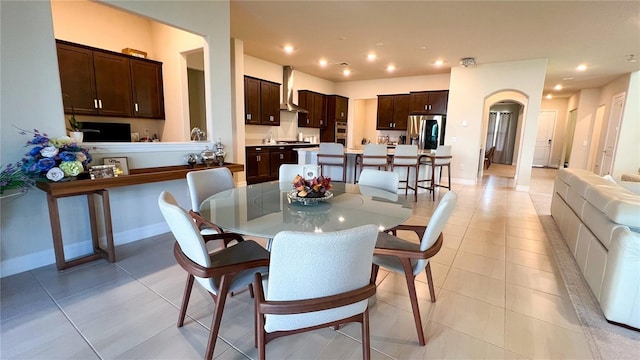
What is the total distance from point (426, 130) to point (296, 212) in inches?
246

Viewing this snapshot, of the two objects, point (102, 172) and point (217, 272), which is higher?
point (102, 172)

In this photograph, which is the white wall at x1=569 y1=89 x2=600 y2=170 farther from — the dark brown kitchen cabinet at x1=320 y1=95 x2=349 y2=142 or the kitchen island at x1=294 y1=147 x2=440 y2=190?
the dark brown kitchen cabinet at x1=320 y1=95 x2=349 y2=142

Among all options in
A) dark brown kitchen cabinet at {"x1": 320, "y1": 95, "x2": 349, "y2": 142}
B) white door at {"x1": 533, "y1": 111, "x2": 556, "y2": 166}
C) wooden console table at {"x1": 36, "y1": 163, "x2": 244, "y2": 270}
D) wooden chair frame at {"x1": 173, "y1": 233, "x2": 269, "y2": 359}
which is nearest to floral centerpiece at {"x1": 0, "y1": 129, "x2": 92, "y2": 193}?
wooden console table at {"x1": 36, "y1": 163, "x2": 244, "y2": 270}

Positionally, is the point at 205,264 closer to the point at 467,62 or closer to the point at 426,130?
the point at 467,62

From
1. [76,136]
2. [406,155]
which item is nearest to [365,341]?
[76,136]

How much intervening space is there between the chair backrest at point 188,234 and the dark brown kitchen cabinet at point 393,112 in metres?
7.42

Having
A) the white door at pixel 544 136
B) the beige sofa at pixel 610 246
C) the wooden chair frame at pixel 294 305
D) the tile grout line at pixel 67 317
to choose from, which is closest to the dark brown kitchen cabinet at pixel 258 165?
the tile grout line at pixel 67 317

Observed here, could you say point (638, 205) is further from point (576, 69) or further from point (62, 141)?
point (576, 69)

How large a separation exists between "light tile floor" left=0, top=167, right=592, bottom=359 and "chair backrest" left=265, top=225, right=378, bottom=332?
549 mm

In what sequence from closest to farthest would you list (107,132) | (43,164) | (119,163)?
(43,164)
(119,163)
(107,132)

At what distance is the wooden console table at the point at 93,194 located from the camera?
88.8 inches

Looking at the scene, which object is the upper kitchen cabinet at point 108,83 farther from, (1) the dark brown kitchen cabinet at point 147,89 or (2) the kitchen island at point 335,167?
(2) the kitchen island at point 335,167

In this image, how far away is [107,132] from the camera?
4125mm

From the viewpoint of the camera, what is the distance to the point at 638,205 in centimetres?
185
